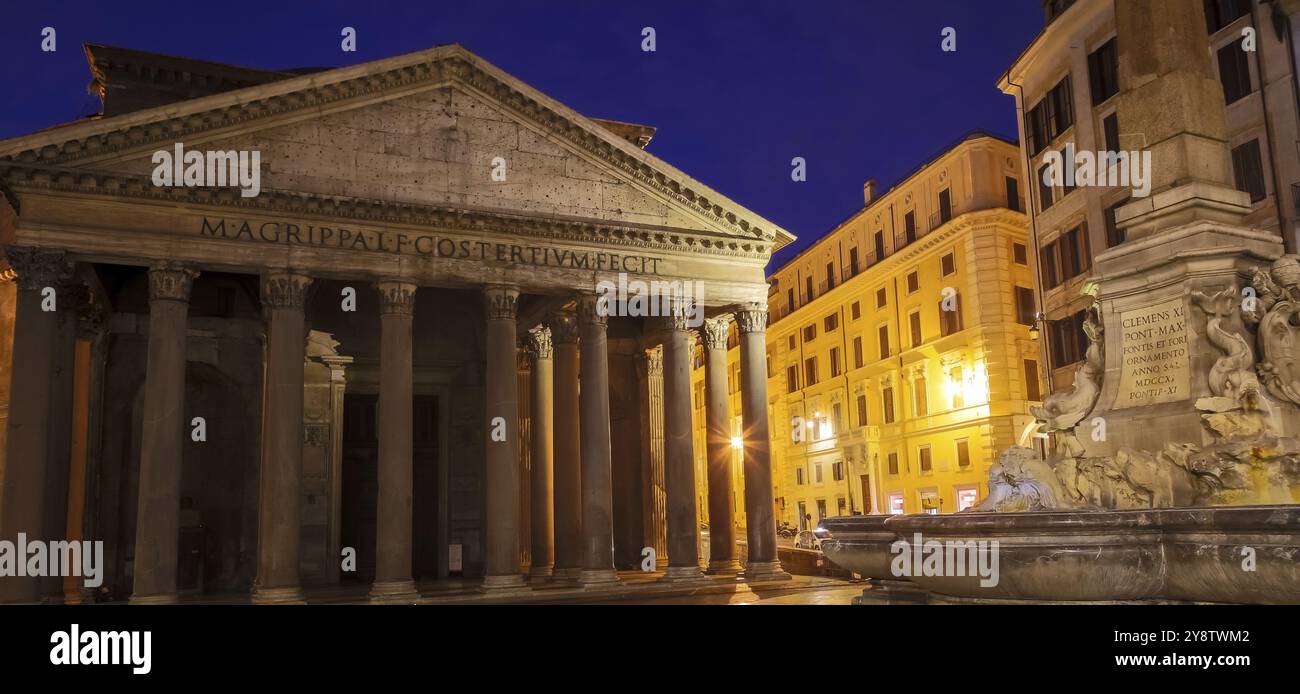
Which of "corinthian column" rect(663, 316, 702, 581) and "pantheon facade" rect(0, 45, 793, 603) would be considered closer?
"pantheon facade" rect(0, 45, 793, 603)

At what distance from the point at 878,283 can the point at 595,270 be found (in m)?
22.9

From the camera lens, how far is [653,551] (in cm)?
2784

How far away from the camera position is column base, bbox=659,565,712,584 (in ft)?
75.5

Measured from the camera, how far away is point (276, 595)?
19.8m

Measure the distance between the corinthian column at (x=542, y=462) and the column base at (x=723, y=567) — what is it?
416 centimetres

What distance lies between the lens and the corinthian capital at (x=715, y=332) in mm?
25656

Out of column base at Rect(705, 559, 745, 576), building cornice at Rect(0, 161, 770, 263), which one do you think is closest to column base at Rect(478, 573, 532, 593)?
column base at Rect(705, 559, 745, 576)

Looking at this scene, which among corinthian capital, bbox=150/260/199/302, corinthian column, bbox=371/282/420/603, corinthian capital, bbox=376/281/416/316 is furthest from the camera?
corinthian capital, bbox=376/281/416/316

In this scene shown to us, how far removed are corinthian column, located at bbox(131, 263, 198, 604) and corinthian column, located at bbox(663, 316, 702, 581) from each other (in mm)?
10701

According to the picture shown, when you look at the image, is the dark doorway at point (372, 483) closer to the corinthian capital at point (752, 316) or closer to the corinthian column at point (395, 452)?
the corinthian column at point (395, 452)

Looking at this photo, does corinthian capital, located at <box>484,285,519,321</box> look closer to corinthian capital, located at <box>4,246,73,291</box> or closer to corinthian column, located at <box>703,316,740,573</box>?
corinthian column, located at <box>703,316,740,573</box>

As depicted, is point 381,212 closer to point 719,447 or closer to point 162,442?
point 162,442

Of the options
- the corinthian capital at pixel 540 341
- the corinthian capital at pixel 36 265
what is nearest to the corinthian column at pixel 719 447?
the corinthian capital at pixel 540 341

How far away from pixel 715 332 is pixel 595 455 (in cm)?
494
